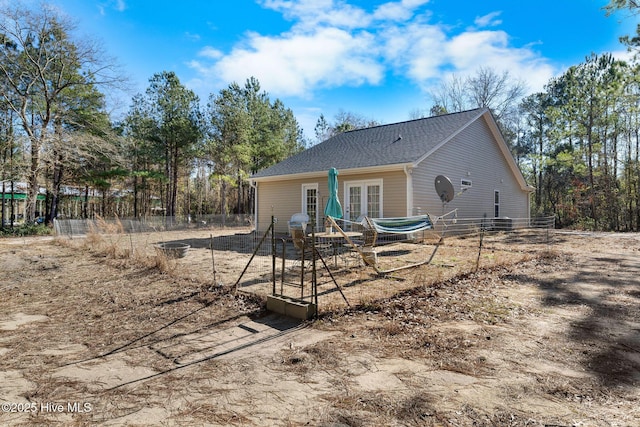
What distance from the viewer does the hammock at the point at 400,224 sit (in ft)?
22.4

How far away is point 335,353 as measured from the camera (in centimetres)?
324

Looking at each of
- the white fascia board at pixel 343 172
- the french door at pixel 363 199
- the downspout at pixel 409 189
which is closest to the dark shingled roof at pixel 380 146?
the white fascia board at pixel 343 172

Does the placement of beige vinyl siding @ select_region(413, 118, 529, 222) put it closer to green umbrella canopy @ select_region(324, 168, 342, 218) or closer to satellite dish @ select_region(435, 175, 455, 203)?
satellite dish @ select_region(435, 175, 455, 203)

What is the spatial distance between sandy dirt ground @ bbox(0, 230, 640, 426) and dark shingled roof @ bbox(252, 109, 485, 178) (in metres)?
6.34

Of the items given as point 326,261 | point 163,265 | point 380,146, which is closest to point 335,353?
point 326,261

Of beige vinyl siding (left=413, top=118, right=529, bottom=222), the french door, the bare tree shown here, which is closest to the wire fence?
beige vinyl siding (left=413, top=118, right=529, bottom=222)

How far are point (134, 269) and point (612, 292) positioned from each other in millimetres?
9067

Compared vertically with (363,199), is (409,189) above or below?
above

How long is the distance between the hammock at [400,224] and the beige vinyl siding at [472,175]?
13.3ft

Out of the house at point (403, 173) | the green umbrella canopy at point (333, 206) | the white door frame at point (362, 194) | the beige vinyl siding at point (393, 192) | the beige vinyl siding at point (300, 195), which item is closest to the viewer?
the green umbrella canopy at point (333, 206)

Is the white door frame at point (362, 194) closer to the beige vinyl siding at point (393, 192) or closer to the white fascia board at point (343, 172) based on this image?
the beige vinyl siding at point (393, 192)

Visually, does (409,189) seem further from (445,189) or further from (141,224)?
(141,224)

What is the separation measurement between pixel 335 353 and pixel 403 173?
8.78 meters

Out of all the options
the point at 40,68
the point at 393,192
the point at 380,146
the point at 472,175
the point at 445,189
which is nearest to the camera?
the point at 445,189
